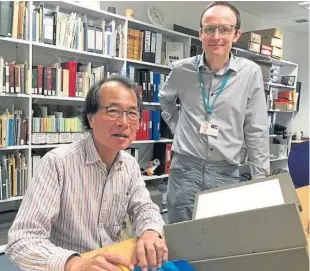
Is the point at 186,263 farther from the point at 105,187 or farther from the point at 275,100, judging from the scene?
the point at 275,100

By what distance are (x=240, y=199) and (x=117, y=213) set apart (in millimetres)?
447

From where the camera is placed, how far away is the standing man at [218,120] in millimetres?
1745

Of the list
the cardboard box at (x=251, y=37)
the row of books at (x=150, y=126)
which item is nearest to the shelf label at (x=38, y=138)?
the row of books at (x=150, y=126)

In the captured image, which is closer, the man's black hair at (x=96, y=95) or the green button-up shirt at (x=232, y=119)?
the man's black hair at (x=96, y=95)

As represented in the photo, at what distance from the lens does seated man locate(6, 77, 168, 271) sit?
0.98m

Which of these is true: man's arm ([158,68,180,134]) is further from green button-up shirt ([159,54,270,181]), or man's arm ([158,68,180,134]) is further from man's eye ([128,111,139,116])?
man's eye ([128,111,139,116])

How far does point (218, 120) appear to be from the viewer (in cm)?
178

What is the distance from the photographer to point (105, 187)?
1241 mm

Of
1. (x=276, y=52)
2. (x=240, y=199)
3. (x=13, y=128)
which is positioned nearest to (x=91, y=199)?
(x=240, y=199)

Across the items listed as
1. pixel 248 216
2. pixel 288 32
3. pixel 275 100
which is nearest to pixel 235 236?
pixel 248 216

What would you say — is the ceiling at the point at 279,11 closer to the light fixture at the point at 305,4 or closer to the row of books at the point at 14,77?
the light fixture at the point at 305,4

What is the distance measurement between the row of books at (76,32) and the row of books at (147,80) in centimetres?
27

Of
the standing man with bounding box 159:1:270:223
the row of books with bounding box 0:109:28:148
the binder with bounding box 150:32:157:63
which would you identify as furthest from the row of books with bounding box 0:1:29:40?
the standing man with bounding box 159:1:270:223

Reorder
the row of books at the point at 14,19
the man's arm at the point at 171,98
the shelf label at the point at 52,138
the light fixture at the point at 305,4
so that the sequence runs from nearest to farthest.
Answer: the man's arm at the point at 171,98 < the row of books at the point at 14,19 < the shelf label at the point at 52,138 < the light fixture at the point at 305,4
